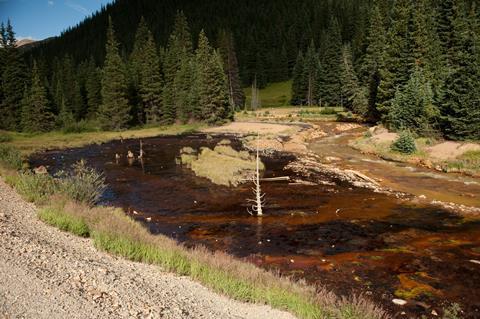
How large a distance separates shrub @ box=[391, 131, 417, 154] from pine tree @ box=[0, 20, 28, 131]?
5882 cm

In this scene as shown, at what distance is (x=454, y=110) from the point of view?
37906 millimetres

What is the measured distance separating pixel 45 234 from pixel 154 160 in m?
27.8

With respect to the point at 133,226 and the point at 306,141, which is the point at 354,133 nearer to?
the point at 306,141

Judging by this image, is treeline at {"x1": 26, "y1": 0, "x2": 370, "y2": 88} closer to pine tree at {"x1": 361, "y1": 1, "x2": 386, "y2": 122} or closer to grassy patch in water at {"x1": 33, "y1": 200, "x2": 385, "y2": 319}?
pine tree at {"x1": 361, "y1": 1, "x2": 386, "y2": 122}

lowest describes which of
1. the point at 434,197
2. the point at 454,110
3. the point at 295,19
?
the point at 434,197

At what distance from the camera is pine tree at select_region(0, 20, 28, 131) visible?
6812 cm

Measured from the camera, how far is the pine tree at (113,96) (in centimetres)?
6706

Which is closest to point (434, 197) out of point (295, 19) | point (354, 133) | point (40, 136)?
point (354, 133)

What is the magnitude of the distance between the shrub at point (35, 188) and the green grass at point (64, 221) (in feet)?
8.43

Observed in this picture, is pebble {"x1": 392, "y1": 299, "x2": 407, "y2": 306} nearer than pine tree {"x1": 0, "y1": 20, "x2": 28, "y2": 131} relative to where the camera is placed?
Yes

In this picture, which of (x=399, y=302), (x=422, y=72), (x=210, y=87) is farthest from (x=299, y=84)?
(x=399, y=302)

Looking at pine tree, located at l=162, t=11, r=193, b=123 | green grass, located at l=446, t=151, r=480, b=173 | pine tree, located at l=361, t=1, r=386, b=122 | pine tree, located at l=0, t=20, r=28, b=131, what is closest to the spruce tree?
pine tree, located at l=361, t=1, r=386, b=122

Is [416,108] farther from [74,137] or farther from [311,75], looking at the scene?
[311,75]

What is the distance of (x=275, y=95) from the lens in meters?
123
